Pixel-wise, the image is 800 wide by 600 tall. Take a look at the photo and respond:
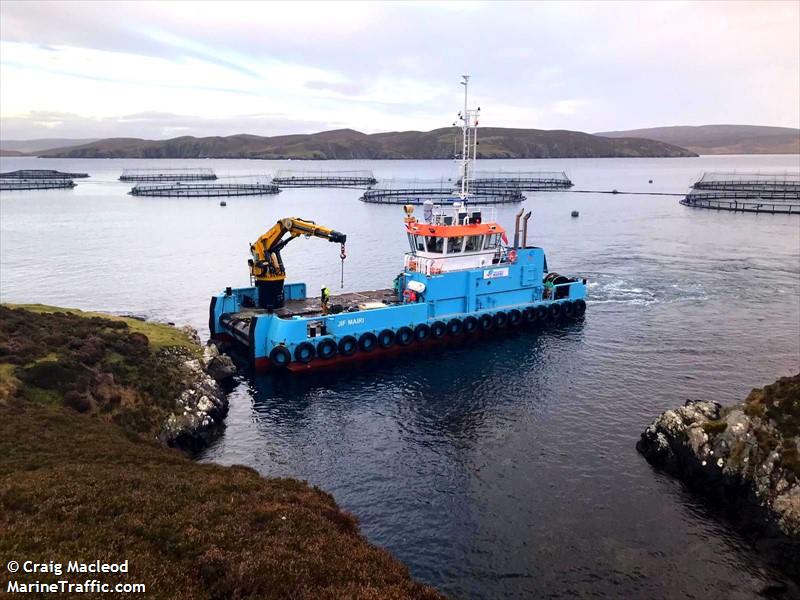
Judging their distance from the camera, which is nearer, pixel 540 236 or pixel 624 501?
pixel 624 501

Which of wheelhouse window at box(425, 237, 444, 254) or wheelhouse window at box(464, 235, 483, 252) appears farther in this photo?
wheelhouse window at box(464, 235, 483, 252)

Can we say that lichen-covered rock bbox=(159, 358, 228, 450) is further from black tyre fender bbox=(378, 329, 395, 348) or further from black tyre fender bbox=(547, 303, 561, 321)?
black tyre fender bbox=(547, 303, 561, 321)

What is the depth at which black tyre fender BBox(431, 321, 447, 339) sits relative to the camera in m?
41.8

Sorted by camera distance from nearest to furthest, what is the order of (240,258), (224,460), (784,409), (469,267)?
1. (784,409)
2. (224,460)
3. (469,267)
4. (240,258)

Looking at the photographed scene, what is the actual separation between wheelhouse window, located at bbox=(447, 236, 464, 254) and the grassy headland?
77.7 ft

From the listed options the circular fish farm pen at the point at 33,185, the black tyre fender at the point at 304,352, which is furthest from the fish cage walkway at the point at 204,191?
the black tyre fender at the point at 304,352

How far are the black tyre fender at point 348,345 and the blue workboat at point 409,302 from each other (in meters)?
0.07

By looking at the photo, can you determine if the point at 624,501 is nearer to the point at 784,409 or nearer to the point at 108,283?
the point at 784,409

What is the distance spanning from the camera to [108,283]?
2414 inches

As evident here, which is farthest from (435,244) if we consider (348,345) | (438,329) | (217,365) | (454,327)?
(217,365)

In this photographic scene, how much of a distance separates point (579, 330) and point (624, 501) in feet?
81.5

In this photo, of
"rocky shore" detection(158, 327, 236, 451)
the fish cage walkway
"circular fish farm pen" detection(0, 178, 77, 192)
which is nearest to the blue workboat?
"rocky shore" detection(158, 327, 236, 451)

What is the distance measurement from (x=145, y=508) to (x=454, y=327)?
29852 mm

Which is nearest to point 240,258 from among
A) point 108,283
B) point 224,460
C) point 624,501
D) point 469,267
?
point 108,283
